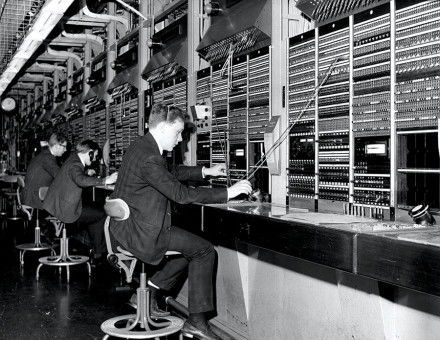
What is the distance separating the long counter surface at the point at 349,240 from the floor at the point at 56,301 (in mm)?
1477

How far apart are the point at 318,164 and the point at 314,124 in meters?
0.22

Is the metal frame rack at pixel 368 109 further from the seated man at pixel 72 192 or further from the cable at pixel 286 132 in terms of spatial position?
the seated man at pixel 72 192

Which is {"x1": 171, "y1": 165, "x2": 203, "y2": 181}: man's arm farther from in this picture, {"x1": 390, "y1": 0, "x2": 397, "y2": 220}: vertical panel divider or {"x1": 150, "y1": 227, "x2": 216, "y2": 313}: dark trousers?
{"x1": 390, "y1": 0, "x2": 397, "y2": 220}: vertical panel divider

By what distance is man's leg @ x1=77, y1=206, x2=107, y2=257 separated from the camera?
5137 mm

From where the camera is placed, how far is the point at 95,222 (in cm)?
524

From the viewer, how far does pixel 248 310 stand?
346 centimetres

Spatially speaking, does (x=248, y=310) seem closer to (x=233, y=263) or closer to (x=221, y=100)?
(x=233, y=263)

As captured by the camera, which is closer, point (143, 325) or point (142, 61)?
point (143, 325)

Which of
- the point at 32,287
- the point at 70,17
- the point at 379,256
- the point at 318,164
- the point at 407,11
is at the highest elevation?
the point at 70,17

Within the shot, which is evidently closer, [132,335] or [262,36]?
[132,335]

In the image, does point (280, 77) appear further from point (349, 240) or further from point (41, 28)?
point (41, 28)

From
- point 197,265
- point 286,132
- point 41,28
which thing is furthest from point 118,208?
point 41,28

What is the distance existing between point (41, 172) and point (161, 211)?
3238 millimetres

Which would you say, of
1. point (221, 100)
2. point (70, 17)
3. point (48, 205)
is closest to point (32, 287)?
point (48, 205)
